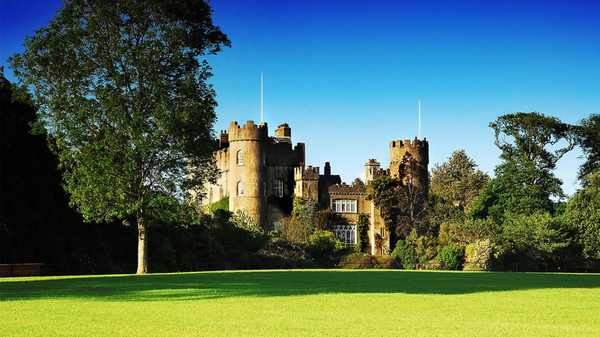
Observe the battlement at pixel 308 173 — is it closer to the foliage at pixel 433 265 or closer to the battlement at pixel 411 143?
the battlement at pixel 411 143

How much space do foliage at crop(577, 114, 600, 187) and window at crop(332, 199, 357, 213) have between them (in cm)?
1949

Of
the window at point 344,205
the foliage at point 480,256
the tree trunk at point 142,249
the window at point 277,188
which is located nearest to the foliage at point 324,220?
the window at point 344,205

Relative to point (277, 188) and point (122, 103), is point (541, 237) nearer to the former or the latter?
point (277, 188)

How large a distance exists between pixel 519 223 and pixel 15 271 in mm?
36215

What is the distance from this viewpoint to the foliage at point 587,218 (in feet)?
169

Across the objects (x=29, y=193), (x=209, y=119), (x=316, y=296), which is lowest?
(x=316, y=296)

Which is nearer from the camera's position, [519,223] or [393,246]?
[519,223]

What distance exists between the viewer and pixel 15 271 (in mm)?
28766

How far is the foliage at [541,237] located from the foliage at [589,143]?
11.7 m

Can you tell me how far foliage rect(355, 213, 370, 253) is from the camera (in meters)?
63.8

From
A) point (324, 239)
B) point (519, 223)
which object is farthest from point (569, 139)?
point (324, 239)

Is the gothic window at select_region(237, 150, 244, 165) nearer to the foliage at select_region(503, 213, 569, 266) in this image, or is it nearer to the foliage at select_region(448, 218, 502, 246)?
the foliage at select_region(448, 218, 502, 246)

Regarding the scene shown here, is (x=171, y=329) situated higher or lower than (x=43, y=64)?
lower

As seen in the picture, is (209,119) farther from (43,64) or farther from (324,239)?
(324,239)
